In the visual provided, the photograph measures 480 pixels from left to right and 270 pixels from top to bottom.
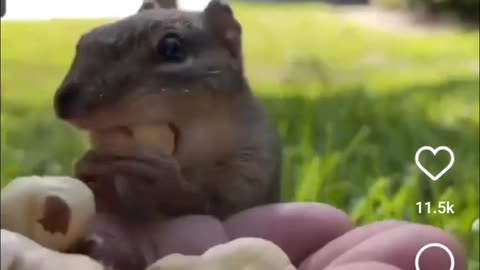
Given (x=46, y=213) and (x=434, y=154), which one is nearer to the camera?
(x=46, y=213)

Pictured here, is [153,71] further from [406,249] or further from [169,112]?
[406,249]

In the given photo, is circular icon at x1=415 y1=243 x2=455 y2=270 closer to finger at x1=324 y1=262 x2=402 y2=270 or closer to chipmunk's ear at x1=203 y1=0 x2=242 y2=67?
finger at x1=324 y1=262 x2=402 y2=270

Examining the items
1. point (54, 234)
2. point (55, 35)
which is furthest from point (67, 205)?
point (55, 35)

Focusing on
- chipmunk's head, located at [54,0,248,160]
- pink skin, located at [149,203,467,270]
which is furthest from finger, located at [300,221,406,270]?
chipmunk's head, located at [54,0,248,160]

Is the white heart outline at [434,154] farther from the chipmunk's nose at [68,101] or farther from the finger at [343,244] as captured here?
the chipmunk's nose at [68,101]

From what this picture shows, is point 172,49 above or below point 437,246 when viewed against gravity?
above

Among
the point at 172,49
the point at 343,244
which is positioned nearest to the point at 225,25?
the point at 172,49
